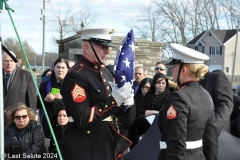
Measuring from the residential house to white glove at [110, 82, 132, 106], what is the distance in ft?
156

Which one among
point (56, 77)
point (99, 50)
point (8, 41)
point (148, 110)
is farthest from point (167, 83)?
point (8, 41)

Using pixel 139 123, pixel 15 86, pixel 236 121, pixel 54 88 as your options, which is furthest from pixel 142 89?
pixel 15 86

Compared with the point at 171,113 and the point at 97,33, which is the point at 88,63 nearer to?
the point at 97,33

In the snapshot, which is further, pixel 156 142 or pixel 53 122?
pixel 53 122

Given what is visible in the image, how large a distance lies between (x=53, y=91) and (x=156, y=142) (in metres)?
2.34

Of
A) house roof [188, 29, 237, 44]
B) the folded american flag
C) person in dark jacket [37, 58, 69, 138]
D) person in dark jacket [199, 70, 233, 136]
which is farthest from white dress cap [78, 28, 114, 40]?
house roof [188, 29, 237, 44]

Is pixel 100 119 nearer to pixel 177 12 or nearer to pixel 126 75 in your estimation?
pixel 126 75

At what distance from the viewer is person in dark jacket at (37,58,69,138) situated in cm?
564

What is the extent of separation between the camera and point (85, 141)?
304 centimetres

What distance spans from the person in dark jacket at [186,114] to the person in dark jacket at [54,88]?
2574 mm

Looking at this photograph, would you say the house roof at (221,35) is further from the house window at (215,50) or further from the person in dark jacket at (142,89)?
the person in dark jacket at (142,89)

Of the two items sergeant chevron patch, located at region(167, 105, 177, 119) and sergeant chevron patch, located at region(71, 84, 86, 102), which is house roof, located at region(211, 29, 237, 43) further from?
sergeant chevron patch, located at region(71, 84, 86, 102)

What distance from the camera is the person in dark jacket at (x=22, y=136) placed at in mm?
5188

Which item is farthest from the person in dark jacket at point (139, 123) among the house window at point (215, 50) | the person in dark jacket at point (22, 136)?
the house window at point (215, 50)
